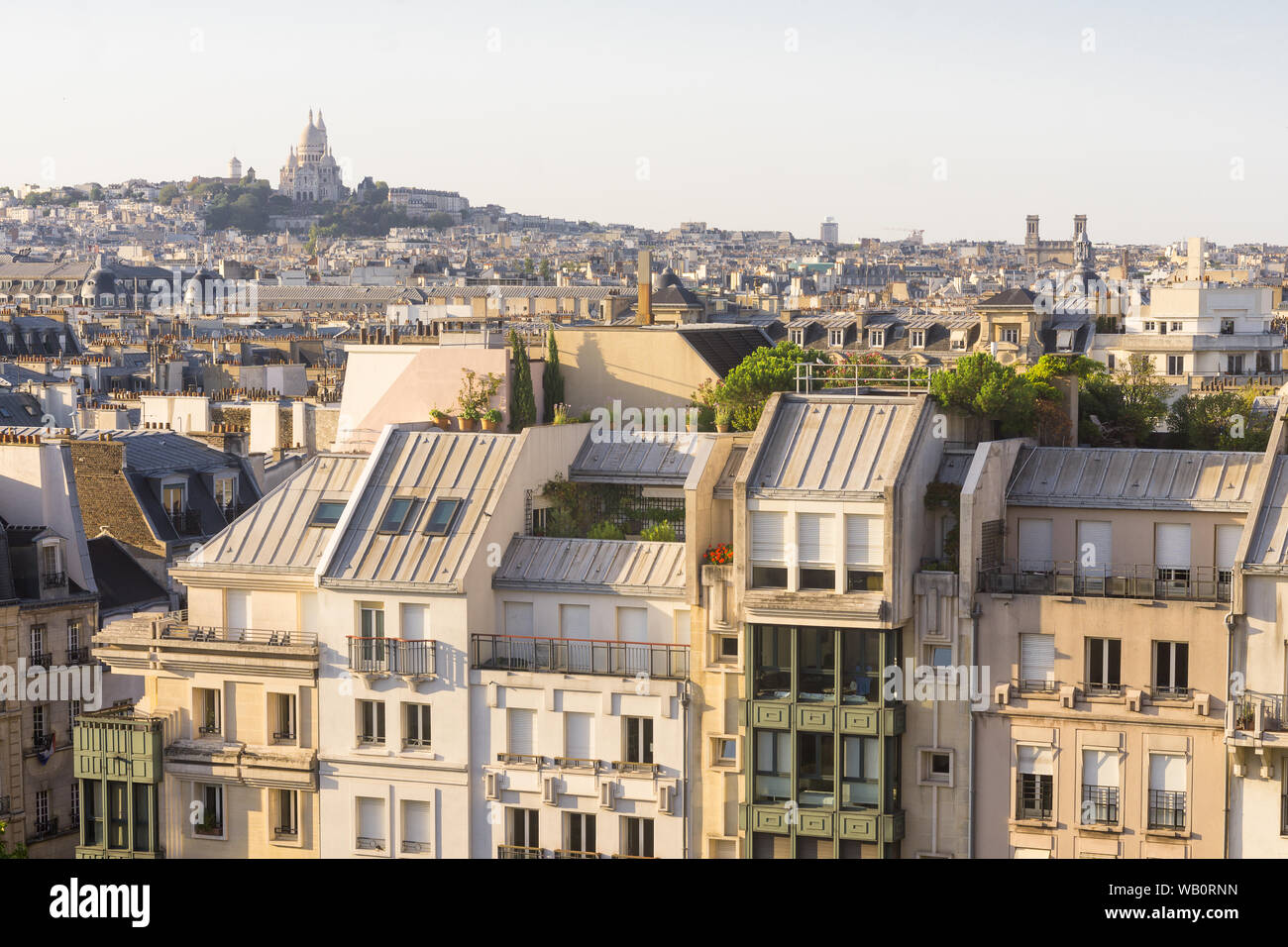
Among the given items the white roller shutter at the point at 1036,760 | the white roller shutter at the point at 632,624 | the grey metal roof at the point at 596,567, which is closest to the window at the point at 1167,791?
the white roller shutter at the point at 1036,760

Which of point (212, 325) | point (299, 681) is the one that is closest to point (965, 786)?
point (299, 681)

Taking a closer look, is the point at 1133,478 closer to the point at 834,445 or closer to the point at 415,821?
the point at 834,445

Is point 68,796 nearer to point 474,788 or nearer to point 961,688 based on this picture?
point 474,788

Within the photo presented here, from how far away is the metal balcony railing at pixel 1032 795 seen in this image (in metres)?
27.5

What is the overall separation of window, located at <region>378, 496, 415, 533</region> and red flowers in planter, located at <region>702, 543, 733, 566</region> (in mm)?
4742

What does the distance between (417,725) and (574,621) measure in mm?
2656

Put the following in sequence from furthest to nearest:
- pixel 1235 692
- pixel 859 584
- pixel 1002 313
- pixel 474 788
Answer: pixel 1002 313 → pixel 474 788 → pixel 859 584 → pixel 1235 692

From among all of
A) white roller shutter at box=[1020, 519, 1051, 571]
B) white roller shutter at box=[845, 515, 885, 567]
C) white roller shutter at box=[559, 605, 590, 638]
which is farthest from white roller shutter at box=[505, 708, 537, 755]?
white roller shutter at box=[1020, 519, 1051, 571]

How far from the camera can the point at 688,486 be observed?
1163 inches

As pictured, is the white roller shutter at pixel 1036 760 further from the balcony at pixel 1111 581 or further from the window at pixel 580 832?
the window at pixel 580 832

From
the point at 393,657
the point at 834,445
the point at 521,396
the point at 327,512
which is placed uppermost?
the point at 521,396

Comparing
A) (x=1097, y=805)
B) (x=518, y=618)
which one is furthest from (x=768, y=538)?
(x=1097, y=805)

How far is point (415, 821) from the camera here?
3050 centimetres
